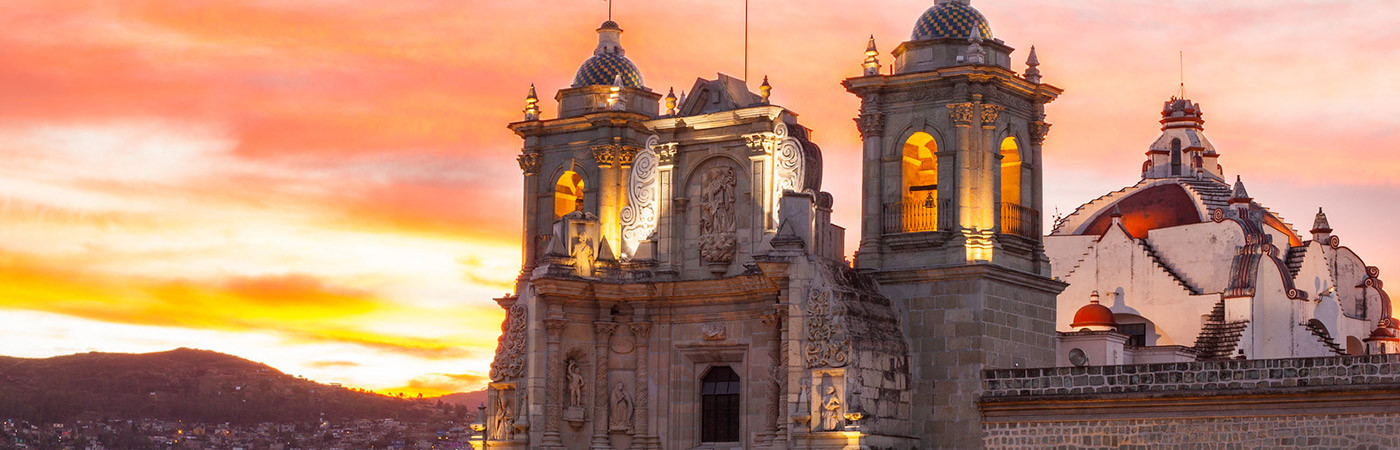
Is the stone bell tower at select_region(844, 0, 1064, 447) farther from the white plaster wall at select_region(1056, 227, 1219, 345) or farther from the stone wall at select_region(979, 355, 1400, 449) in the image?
the white plaster wall at select_region(1056, 227, 1219, 345)

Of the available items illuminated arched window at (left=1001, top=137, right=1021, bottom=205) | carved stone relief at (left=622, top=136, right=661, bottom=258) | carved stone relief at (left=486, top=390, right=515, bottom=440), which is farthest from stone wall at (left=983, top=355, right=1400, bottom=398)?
carved stone relief at (left=486, top=390, right=515, bottom=440)

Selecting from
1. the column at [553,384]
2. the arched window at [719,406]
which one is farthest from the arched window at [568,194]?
the arched window at [719,406]

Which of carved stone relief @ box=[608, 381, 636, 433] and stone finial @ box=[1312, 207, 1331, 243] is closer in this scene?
carved stone relief @ box=[608, 381, 636, 433]

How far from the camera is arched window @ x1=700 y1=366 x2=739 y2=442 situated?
3691 cm

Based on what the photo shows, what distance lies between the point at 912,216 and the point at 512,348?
7981 millimetres

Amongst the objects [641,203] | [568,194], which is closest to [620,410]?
[641,203]

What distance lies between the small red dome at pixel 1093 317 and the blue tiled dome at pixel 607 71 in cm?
1709

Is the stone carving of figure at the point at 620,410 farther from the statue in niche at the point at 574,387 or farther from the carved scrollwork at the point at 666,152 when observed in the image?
the carved scrollwork at the point at 666,152

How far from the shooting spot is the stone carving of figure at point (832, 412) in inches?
1293

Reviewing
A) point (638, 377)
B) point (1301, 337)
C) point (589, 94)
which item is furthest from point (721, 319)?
point (1301, 337)

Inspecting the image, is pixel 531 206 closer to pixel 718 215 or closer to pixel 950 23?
pixel 718 215

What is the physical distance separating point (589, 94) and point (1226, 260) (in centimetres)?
2314

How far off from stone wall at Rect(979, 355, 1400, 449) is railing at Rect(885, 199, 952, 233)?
9.72ft

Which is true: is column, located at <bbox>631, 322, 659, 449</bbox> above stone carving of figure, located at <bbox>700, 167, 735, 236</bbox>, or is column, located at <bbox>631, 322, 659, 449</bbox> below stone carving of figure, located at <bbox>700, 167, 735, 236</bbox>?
below
